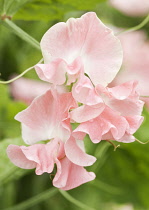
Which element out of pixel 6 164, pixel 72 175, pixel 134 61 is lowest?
pixel 134 61

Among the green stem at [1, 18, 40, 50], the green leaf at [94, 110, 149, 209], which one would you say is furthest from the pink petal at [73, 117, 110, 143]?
the green leaf at [94, 110, 149, 209]

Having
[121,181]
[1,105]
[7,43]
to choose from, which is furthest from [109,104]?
[7,43]

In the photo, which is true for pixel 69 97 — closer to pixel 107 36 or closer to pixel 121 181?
pixel 107 36

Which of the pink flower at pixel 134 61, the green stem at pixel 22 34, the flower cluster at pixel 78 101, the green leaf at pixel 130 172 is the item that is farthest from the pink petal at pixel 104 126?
the pink flower at pixel 134 61

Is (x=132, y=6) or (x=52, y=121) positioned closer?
(x=52, y=121)

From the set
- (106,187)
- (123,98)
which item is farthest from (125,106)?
(106,187)

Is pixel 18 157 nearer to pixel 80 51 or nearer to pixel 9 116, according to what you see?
pixel 80 51

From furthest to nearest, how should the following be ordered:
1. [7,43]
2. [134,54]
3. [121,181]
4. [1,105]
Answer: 1. [134,54]
2. [7,43]
3. [121,181]
4. [1,105]
